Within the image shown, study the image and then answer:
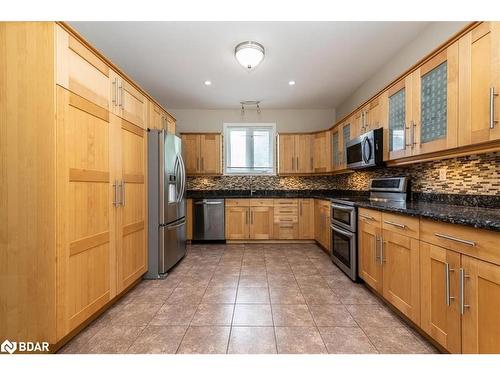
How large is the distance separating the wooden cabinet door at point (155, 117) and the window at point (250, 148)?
7.39 feet

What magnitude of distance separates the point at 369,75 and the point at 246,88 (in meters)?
1.95

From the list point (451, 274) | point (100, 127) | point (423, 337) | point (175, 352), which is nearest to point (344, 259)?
point (423, 337)

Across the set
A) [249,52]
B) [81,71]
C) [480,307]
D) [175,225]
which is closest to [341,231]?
[480,307]

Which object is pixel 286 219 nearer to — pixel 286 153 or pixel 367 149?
pixel 286 153

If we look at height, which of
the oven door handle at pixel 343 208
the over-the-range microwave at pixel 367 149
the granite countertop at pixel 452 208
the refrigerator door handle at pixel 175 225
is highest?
the over-the-range microwave at pixel 367 149

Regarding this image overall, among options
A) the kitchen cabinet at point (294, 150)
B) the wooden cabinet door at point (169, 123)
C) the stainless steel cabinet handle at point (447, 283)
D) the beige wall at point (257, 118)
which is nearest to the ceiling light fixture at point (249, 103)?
the beige wall at point (257, 118)

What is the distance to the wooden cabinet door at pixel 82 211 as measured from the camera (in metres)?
1.61

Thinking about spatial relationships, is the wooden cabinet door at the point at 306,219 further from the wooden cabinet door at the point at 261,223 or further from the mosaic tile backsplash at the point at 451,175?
the mosaic tile backsplash at the point at 451,175

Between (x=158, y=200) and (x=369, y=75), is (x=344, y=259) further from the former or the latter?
(x=369, y=75)

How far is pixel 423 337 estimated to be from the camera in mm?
1753

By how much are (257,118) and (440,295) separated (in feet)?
15.1

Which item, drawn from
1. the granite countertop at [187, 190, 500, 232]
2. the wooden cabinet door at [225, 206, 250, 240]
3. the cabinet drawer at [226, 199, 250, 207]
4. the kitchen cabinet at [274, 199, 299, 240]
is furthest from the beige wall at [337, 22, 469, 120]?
the wooden cabinet door at [225, 206, 250, 240]

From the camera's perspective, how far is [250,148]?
216 inches

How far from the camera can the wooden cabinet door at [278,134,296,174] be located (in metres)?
5.09
